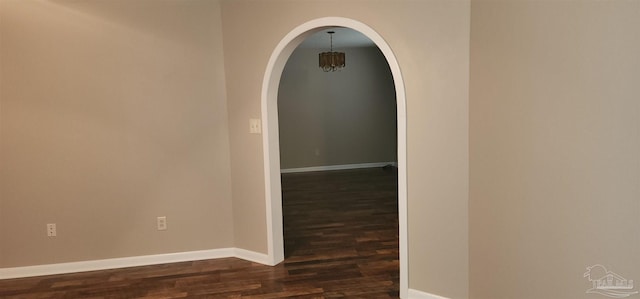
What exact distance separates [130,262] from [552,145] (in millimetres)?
3275

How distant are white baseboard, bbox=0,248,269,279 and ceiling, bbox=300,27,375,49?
357 centimetres

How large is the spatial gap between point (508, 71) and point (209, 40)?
7.84ft

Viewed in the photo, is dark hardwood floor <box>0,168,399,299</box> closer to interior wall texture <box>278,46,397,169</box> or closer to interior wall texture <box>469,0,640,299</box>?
interior wall texture <box>469,0,640,299</box>

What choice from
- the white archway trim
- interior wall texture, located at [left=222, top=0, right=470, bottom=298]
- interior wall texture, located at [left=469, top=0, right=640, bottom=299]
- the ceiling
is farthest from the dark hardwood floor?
the ceiling

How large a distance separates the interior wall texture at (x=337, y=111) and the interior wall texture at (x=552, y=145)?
599 cm

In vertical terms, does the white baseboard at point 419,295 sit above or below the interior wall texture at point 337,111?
below

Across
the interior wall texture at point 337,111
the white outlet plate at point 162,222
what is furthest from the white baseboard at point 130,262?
the interior wall texture at point 337,111

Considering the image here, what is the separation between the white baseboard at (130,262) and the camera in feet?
11.8

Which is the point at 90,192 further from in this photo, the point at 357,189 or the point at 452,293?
the point at 357,189

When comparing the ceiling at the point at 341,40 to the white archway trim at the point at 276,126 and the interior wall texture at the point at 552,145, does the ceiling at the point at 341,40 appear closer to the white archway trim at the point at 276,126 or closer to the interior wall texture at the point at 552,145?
the white archway trim at the point at 276,126

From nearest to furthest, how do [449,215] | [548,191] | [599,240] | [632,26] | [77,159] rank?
1. [632,26]
2. [599,240]
3. [548,191]
4. [449,215]
5. [77,159]

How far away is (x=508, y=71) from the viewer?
2.28m

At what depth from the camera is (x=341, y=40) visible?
24.7ft

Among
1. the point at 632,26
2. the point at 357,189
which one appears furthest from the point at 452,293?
the point at 357,189
